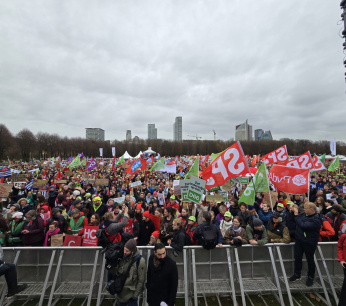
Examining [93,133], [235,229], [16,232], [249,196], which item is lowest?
[16,232]

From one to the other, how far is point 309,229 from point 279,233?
66 centimetres

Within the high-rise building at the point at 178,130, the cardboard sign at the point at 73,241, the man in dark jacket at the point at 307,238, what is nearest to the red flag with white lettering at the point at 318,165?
the man in dark jacket at the point at 307,238

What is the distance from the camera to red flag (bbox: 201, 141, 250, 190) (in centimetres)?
696

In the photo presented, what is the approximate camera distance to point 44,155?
246ft

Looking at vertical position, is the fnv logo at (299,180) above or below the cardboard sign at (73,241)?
above

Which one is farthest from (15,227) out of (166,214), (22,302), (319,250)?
(319,250)

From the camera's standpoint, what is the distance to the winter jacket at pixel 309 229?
436 centimetres

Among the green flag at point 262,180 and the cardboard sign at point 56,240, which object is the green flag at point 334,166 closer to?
the green flag at point 262,180

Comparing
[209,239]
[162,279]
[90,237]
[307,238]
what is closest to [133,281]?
[162,279]

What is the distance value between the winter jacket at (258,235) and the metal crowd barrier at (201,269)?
0.49 ft

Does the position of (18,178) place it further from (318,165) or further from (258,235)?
(318,165)

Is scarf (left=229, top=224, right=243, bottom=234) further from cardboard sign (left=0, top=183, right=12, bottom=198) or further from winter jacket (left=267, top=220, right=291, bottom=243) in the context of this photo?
cardboard sign (left=0, top=183, right=12, bottom=198)

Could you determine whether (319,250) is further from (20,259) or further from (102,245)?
(20,259)

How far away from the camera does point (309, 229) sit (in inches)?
172
